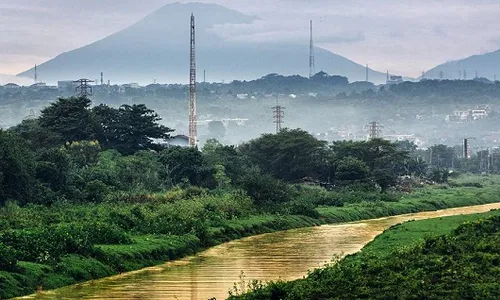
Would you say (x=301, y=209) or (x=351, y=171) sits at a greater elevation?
(x=351, y=171)

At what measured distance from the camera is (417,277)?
1920cm

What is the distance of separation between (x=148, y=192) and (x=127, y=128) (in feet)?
51.8

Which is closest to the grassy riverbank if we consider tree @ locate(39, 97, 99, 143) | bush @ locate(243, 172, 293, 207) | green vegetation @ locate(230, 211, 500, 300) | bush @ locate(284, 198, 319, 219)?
bush @ locate(284, 198, 319, 219)

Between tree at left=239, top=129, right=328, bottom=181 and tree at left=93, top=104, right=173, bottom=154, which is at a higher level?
tree at left=93, top=104, right=173, bottom=154

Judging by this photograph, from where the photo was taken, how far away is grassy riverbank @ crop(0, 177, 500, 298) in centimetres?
2486

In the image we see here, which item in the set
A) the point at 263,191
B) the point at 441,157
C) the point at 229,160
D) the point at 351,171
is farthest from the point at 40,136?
the point at 441,157

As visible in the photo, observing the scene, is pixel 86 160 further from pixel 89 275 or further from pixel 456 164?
pixel 456 164

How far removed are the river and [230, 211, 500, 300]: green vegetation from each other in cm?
400

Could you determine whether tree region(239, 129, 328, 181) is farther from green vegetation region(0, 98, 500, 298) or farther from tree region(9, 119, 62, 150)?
tree region(9, 119, 62, 150)

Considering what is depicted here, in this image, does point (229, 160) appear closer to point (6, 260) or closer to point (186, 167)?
point (186, 167)

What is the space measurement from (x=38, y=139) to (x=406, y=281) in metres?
40.4

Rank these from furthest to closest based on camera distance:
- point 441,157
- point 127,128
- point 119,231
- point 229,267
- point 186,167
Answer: point 441,157, point 127,128, point 186,167, point 119,231, point 229,267

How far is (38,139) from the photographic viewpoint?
56312mm

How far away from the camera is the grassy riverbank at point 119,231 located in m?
24.9
